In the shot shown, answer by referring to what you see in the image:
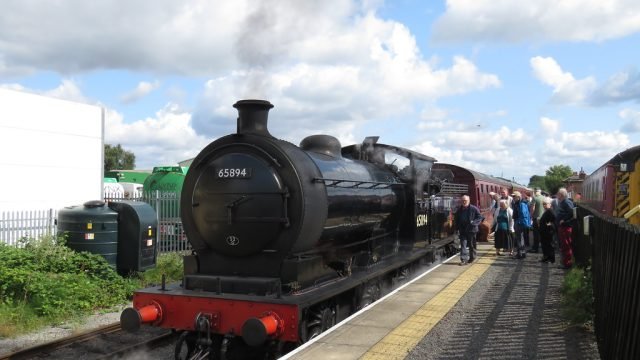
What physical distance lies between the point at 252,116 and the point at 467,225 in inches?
275

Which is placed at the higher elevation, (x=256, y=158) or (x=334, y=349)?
(x=256, y=158)

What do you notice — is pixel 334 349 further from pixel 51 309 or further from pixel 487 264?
pixel 487 264

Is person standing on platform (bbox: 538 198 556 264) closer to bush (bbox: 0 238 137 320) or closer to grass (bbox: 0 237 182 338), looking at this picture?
grass (bbox: 0 237 182 338)

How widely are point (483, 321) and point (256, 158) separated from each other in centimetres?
334

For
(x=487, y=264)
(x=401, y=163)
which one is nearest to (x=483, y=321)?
(x=401, y=163)

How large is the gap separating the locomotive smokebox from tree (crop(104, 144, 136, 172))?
6805 centimetres

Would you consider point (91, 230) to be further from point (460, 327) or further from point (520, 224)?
point (520, 224)

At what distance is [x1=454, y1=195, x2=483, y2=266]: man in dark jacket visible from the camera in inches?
454

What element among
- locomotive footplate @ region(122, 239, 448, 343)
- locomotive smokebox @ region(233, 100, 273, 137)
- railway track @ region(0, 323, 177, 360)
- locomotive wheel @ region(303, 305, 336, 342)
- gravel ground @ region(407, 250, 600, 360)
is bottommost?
railway track @ region(0, 323, 177, 360)

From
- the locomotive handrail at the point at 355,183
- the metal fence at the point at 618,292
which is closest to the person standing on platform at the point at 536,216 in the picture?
the locomotive handrail at the point at 355,183

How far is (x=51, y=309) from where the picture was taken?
26.3 ft

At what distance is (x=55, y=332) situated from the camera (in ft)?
24.3

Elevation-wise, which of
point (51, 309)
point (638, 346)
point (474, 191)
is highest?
point (474, 191)

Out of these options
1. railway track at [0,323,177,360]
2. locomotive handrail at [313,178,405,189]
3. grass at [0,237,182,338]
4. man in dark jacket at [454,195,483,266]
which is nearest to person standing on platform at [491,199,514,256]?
man in dark jacket at [454,195,483,266]
